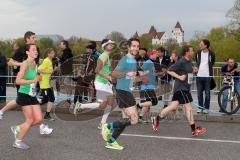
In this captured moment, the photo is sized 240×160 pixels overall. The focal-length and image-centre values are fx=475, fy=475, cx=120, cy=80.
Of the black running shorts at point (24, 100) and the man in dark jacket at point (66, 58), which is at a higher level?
the man in dark jacket at point (66, 58)

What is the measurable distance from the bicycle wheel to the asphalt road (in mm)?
1021

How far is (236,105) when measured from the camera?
11.4 metres

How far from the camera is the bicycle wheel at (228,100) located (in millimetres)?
11320

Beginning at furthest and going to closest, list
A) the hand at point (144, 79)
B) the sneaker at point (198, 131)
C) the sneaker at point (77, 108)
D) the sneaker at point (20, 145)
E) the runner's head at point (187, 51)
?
the sneaker at point (77, 108), the hand at point (144, 79), the runner's head at point (187, 51), the sneaker at point (198, 131), the sneaker at point (20, 145)

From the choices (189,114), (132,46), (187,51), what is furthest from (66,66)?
(132,46)

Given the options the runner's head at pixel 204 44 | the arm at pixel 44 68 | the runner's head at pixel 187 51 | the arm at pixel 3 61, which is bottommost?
the arm at pixel 44 68

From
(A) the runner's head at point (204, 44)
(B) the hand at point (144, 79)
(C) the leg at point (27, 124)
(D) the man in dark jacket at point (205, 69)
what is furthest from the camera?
(D) the man in dark jacket at point (205, 69)

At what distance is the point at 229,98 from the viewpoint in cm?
1137

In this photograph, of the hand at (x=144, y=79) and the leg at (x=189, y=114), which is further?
the hand at (x=144, y=79)

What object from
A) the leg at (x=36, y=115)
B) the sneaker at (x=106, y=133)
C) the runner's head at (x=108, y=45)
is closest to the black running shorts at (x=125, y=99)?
the sneaker at (x=106, y=133)

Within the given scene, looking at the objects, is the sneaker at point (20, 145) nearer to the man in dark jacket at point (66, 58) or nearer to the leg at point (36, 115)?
the leg at point (36, 115)

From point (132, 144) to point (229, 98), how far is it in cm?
422

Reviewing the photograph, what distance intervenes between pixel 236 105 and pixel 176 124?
69.7 inches

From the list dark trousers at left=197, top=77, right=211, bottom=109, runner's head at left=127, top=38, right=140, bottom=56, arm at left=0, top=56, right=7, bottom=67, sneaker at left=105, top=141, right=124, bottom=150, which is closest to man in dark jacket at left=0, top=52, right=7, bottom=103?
arm at left=0, top=56, right=7, bottom=67
